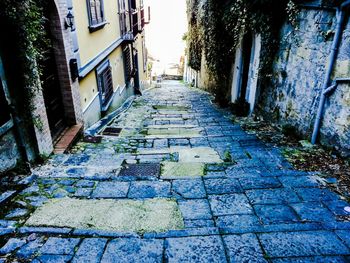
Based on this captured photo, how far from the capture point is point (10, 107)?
4.11 m

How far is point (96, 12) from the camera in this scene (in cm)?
845

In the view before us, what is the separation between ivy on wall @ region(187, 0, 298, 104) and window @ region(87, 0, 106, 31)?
3999mm

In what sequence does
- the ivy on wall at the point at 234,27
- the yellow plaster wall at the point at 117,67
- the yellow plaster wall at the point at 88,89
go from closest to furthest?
the ivy on wall at the point at 234,27
the yellow plaster wall at the point at 88,89
the yellow plaster wall at the point at 117,67

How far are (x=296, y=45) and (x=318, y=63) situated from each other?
1.02 metres

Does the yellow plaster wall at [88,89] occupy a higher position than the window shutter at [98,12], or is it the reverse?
the window shutter at [98,12]

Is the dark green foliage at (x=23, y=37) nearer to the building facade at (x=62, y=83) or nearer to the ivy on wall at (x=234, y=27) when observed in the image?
the building facade at (x=62, y=83)

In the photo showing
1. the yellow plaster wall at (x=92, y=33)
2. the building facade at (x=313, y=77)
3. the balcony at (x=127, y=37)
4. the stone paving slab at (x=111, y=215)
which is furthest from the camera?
the balcony at (x=127, y=37)

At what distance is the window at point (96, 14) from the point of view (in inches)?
305

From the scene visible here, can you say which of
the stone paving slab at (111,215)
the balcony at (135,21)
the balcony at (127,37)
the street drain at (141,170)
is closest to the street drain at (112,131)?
the street drain at (141,170)

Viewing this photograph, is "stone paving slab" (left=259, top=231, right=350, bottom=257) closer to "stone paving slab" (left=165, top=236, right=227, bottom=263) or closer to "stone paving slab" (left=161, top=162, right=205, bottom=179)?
"stone paving slab" (left=165, top=236, right=227, bottom=263)

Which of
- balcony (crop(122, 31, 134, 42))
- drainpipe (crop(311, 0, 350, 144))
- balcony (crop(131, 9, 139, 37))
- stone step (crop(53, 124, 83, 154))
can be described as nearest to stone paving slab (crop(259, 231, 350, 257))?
drainpipe (crop(311, 0, 350, 144))

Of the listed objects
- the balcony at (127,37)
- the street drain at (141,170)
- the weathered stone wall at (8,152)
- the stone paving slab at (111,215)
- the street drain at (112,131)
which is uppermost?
the balcony at (127,37)

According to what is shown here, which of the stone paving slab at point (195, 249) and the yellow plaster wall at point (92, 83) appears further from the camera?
the yellow plaster wall at point (92, 83)

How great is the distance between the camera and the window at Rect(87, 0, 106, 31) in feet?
25.4
